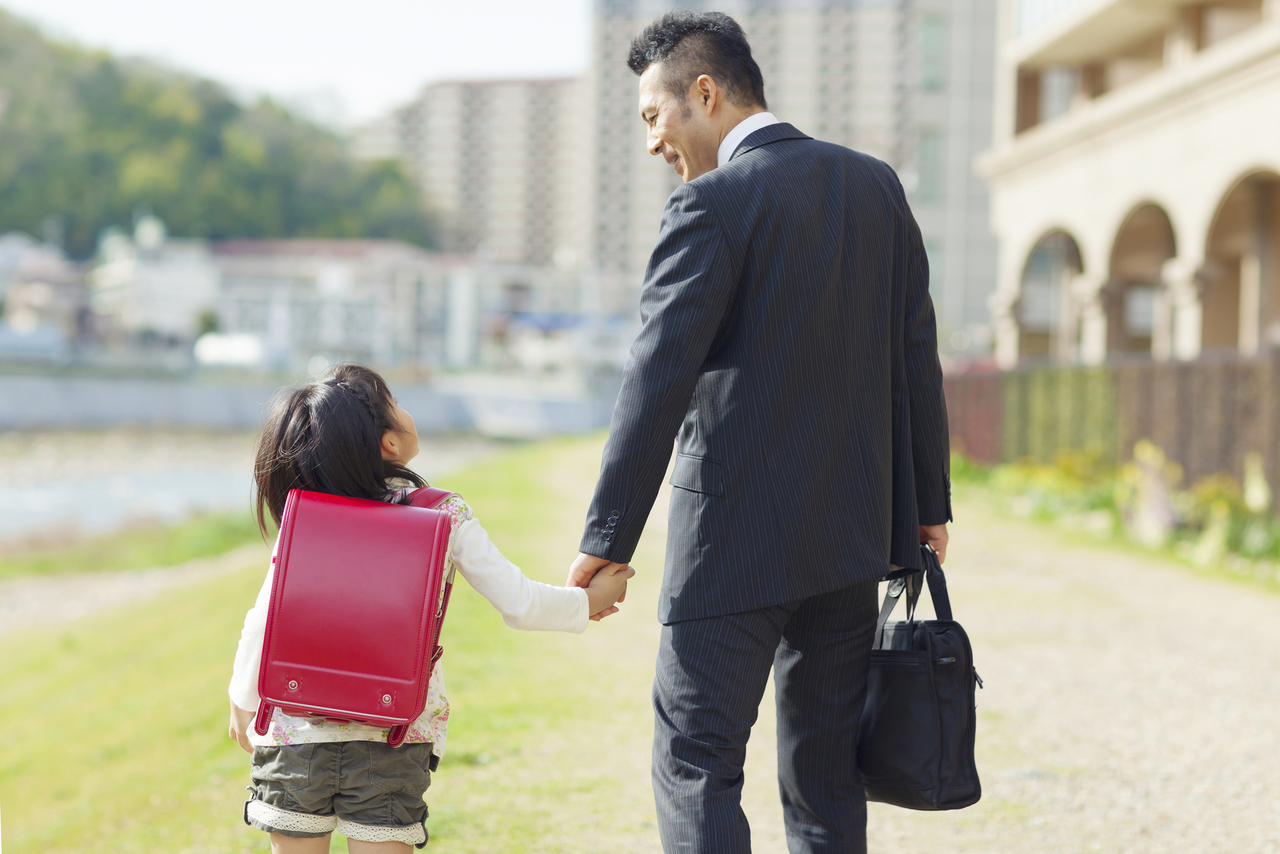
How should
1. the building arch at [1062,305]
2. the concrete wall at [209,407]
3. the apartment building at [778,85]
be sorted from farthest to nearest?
the apartment building at [778,85] < the concrete wall at [209,407] < the building arch at [1062,305]

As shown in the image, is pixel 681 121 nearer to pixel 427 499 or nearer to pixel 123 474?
pixel 427 499

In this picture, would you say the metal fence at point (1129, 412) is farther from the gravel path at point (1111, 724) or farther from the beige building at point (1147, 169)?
the gravel path at point (1111, 724)

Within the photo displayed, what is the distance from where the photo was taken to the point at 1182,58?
16.2 metres

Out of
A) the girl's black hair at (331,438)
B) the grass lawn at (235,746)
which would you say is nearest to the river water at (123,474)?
the grass lawn at (235,746)

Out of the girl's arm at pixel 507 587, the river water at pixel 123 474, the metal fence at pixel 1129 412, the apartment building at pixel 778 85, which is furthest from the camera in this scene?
the apartment building at pixel 778 85

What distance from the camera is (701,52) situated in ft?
8.11

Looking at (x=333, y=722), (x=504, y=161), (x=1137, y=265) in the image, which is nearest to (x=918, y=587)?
(x=333, y=722)

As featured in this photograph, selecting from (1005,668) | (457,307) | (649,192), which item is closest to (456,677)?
(1005,668)

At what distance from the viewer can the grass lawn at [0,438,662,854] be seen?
3.93 meters

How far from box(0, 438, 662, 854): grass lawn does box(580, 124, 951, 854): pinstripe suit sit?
4.57ft

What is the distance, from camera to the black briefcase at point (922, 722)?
2.47 meters

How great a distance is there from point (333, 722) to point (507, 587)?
43cm

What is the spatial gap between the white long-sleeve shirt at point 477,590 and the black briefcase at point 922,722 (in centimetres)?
72

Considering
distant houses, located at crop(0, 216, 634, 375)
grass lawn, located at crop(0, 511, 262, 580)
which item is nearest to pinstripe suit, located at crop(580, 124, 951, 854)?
grass lawn, located at crop(0, 511, 262, 580)
